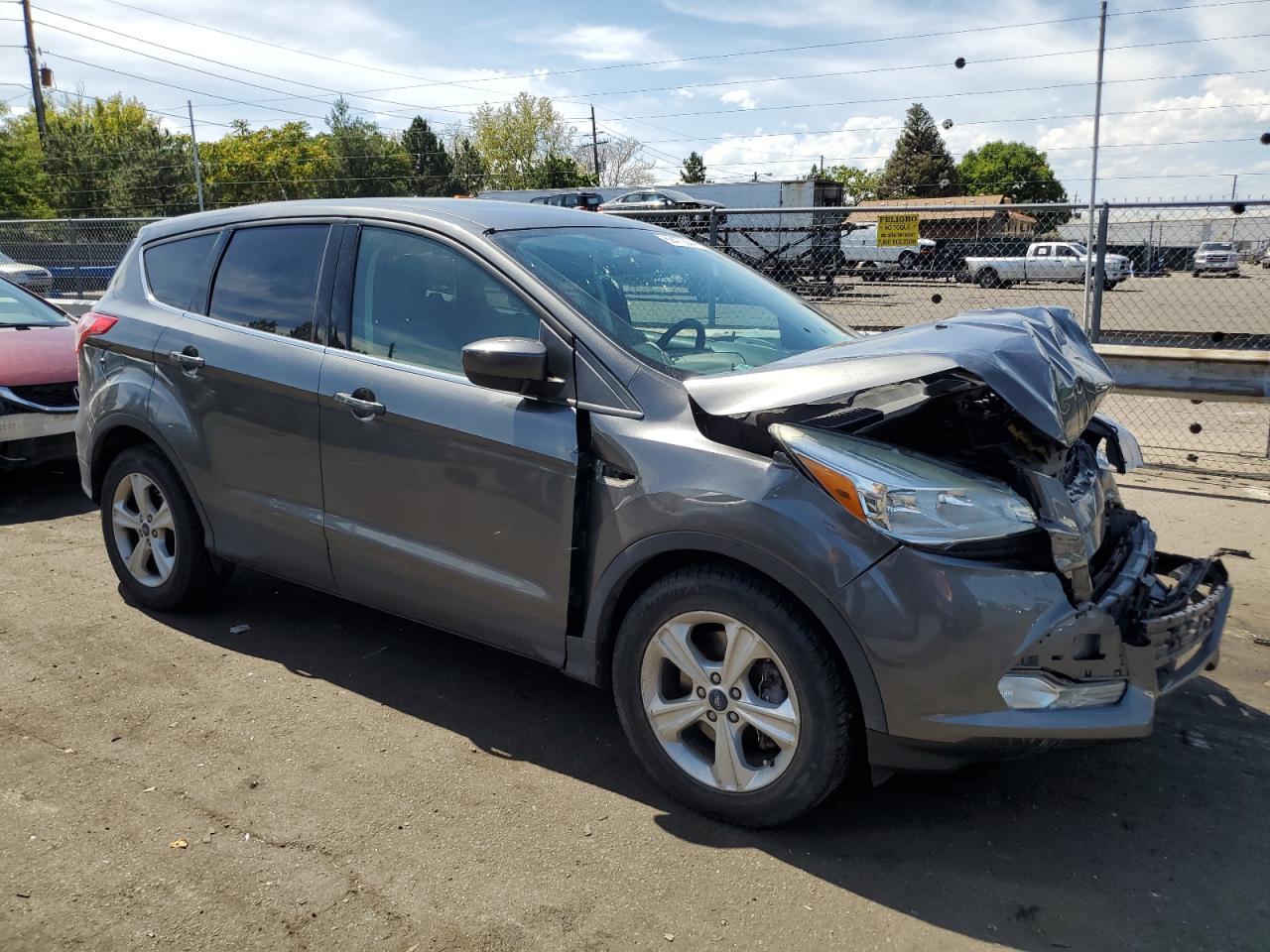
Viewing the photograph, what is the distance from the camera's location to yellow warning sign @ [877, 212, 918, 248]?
8.51 metres

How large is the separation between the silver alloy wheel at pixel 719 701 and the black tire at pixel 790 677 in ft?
0.08

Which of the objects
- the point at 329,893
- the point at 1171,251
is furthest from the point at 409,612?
the point at 1171,251

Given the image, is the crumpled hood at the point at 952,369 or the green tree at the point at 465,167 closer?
the crumpled hood at the point at 952,369

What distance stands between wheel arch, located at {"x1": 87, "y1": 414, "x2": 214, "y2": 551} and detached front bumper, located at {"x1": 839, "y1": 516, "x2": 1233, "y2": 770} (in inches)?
119

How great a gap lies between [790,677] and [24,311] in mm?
7247

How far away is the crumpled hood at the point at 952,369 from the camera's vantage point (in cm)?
274

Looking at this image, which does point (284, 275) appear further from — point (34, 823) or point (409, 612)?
point (34, 823)

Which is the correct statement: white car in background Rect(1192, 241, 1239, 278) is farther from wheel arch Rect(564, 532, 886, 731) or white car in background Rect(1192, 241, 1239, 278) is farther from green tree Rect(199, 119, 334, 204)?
green tree Rect(199, 119, 334, 204)

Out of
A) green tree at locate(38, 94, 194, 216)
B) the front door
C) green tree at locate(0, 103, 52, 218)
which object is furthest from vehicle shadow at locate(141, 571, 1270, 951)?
green tree at locate(0, 103, 52, 218)

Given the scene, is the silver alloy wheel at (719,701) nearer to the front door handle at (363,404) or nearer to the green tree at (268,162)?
the front door handle at (363,404)

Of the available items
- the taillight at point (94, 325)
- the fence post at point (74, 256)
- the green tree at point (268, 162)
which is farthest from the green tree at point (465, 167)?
the taillight at point (94, 325)

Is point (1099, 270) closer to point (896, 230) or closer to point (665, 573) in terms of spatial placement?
point (896, 230)

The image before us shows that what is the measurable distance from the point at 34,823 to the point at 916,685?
2628 millimetres

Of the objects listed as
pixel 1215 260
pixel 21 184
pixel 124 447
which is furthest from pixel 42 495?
pixel 21 184
